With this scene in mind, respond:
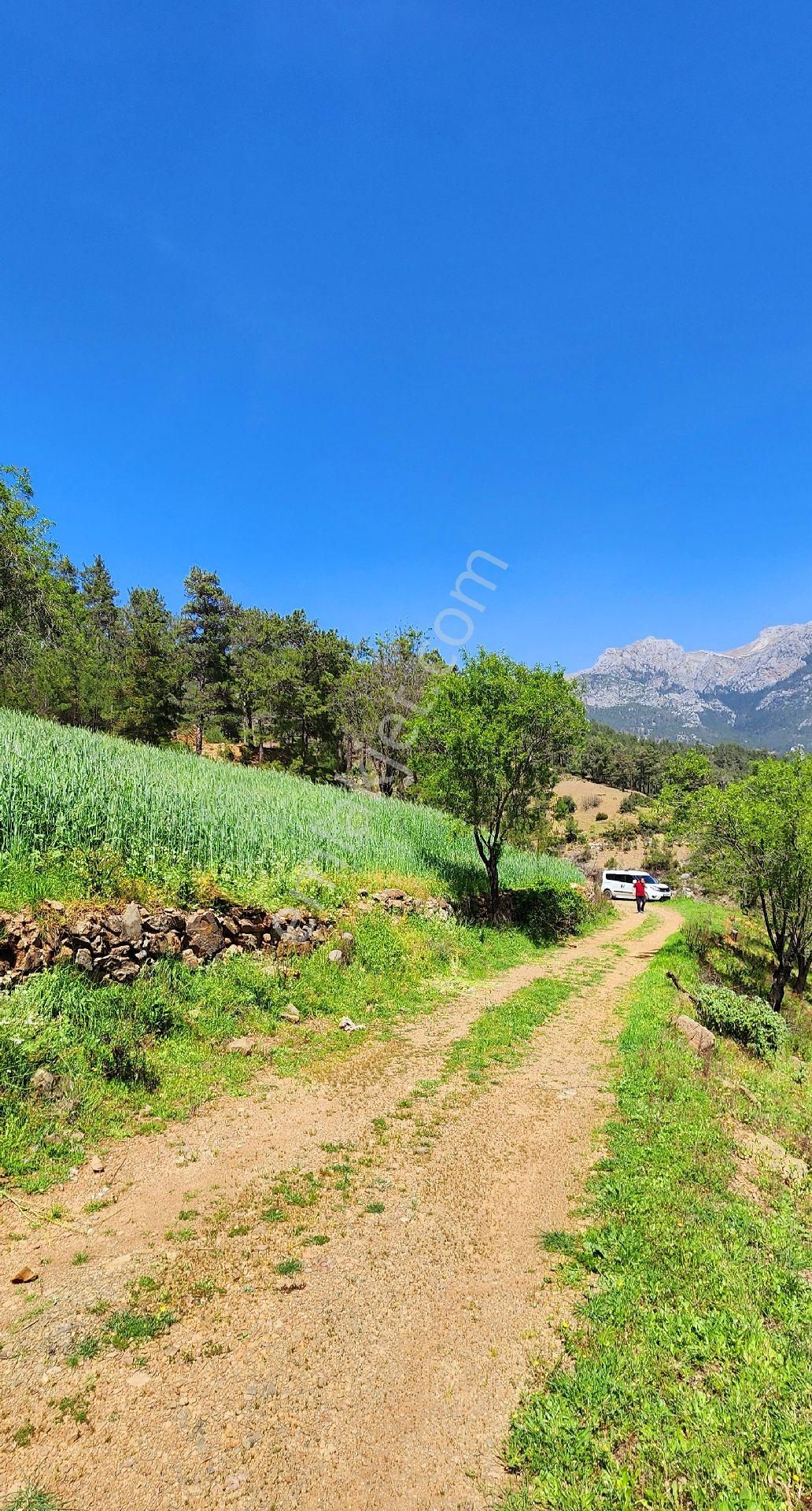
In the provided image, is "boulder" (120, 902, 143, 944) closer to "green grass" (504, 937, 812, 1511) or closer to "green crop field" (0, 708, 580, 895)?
"green crop field" (0, 708, 580, 895)

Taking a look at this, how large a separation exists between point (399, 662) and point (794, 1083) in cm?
3347

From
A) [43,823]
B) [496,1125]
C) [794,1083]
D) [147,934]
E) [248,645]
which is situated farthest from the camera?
[248,645]

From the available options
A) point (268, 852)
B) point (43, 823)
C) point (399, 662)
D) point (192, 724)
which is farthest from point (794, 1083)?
point (192, 724)

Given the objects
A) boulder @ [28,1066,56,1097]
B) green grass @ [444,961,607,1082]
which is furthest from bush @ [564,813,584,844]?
boulder @ [28,1066,56,1097]

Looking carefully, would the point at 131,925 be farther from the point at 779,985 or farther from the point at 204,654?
the point at 204,654

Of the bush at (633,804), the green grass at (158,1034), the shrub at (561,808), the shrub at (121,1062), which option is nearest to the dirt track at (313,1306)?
the green grass at (158,1034)

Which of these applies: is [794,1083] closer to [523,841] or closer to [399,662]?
[523,841]

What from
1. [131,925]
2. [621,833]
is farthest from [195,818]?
[621,833]

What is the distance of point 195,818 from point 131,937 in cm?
405

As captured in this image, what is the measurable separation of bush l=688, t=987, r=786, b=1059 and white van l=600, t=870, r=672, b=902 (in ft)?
73.3

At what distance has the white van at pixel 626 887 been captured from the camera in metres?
38.3

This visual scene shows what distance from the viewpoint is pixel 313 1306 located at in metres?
4.97

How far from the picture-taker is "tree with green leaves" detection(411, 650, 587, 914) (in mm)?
19719

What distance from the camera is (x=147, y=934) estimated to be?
996cm
